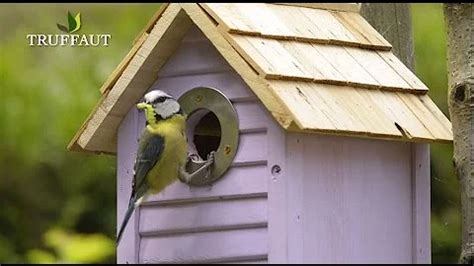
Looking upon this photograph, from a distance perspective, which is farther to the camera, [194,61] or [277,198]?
[194,61]

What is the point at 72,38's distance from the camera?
7.26 metres

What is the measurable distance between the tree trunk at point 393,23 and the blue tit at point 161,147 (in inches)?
33.6

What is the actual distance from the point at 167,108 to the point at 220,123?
17cm

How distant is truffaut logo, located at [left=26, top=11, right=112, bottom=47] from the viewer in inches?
280

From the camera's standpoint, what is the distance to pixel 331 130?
562 centimetres

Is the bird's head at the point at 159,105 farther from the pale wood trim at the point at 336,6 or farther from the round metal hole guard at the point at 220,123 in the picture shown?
the pale wood trim at the point at 336,6

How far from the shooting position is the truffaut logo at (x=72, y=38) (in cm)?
712

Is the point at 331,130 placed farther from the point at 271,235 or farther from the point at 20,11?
the point at 20,11

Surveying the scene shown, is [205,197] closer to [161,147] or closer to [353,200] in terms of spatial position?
[161,147]

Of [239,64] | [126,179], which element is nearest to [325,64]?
[239,64]

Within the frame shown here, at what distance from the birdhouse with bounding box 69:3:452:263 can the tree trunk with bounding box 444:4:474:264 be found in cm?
17

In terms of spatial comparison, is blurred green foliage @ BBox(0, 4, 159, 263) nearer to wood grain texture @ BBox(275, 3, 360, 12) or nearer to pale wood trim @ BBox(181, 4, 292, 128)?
wood grain texture @ BBox(275, 3, 360, 12)

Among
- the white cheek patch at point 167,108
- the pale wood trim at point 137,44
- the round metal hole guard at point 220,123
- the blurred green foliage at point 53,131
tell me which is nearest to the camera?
the round metal hole guard at point 220,123

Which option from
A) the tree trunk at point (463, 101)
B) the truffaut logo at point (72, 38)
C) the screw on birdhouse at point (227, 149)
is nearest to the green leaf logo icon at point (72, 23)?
the truffaut logo at point (72, 38)
